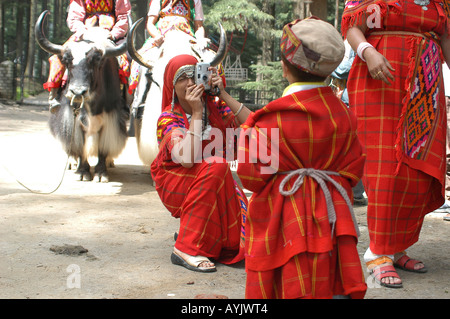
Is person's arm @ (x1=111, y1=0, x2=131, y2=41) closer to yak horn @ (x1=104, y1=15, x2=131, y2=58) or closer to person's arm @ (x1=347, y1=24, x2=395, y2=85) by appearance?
yak horn @ (x1=104, y1=15, x2=131, y2=58)

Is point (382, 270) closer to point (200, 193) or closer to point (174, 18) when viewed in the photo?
point (200, 193)

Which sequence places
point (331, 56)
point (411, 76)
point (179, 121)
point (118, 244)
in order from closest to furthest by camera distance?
1. point (331, 56)
2. point (411, 76)
3. point (179, 121)
4. point (118, 244)

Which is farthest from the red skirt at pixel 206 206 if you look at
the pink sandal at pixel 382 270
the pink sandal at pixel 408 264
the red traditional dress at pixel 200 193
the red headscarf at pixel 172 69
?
the pink sandal at pixel 408 264

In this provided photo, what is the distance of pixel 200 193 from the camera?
3.40 metres

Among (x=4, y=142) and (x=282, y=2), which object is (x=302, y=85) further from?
(x=282, y=2)

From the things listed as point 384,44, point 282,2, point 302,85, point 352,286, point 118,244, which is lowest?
point 118,244

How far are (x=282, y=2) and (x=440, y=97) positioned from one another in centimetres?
1196

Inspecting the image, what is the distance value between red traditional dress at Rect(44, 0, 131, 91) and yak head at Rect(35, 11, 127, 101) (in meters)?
0.17

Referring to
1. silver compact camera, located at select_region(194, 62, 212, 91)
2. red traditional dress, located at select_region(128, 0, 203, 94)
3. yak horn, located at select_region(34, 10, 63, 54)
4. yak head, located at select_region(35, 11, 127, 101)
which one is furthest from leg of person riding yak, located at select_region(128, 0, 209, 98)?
silver compact camera, located at select_region(194, 62, 212, 91)

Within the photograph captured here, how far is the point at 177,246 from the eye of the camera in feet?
11.6

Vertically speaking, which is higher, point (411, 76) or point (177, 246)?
point (411, 76)

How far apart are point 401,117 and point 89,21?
14.5 feet

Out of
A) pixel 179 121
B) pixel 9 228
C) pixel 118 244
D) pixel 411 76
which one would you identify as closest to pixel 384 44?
pixel 411 76

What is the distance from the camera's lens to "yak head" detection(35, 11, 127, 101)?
604 centimetres
